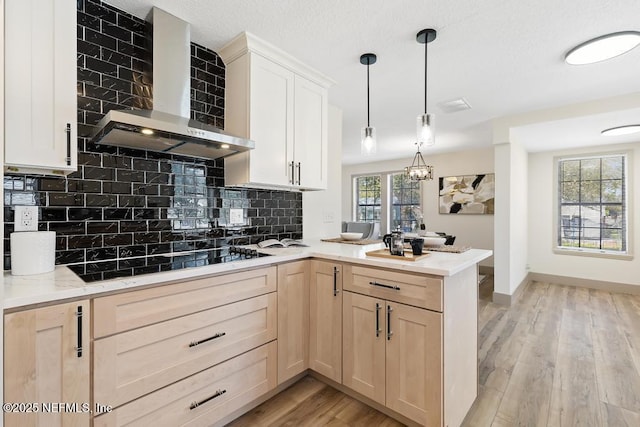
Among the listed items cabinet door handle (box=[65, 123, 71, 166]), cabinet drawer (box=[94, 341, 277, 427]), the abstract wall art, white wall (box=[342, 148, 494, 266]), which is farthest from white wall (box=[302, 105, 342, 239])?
the abstract wall art

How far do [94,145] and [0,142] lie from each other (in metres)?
0.78

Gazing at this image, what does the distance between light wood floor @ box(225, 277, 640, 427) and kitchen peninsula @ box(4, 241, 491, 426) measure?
0.36ft

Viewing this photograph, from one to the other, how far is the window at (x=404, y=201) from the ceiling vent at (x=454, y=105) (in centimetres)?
327

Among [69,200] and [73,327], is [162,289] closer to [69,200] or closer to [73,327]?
[73,327]

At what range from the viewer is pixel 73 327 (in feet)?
3.58

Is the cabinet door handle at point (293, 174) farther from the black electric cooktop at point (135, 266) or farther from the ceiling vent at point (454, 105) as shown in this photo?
the ceiling vent at point (454, 105)

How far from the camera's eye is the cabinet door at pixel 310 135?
2.39 metres

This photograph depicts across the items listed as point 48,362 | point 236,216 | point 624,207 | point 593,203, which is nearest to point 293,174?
point 236,216

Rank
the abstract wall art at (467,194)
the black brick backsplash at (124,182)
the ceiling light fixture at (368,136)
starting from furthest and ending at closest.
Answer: the abstract wall art at (467,194)
the ceiling light fixture at (368,136)
the black brick backsplash at (124,182)

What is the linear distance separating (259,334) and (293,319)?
260mm

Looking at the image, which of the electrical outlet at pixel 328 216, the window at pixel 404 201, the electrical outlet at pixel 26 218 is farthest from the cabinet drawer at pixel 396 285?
the window at pixel 404 201

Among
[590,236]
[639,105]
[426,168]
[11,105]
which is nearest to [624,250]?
[590,236]

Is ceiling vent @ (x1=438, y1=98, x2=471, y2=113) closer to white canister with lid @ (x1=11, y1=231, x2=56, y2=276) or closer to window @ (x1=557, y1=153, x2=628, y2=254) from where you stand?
window @ (x1=557, y1=153, x2=628, y2=254)

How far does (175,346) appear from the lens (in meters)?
1.38
